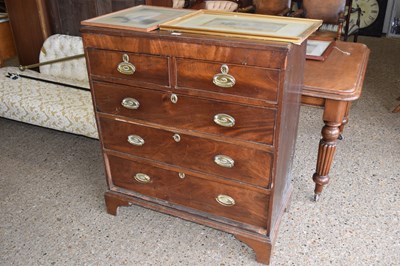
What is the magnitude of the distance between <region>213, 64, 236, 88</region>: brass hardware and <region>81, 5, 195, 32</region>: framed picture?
1.11ft

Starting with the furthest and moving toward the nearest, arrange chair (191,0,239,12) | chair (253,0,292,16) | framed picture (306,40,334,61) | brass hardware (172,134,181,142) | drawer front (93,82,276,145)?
chair (191,0,239,12), chair (253,0,292,16), framed picture (306,40,334,61), brass hardware (172,134,181,142), drawer front (93,82,276,145)

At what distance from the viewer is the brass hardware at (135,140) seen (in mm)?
1835

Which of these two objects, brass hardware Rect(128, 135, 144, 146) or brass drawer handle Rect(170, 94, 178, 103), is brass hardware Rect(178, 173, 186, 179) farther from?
brass drawer handle Rect(170, 94, 178, 103)

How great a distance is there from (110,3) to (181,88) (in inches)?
68.8

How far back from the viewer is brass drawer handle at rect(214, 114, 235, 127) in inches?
61.1

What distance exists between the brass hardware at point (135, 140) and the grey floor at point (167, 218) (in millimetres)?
496

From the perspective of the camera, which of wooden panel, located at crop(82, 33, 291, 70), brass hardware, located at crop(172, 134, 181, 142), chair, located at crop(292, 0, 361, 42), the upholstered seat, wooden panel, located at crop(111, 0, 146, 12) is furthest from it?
chair, located at crop(292, 0, 361, 42)

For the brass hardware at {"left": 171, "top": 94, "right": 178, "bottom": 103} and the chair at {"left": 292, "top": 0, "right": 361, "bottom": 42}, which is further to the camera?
the chair at {"left": 292, "top": 0, "right": 361, "bottom": 42}

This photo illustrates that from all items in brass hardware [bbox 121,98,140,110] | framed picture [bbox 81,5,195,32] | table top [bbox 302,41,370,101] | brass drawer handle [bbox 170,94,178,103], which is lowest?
brass hardware [bbox 121,98,140,110]

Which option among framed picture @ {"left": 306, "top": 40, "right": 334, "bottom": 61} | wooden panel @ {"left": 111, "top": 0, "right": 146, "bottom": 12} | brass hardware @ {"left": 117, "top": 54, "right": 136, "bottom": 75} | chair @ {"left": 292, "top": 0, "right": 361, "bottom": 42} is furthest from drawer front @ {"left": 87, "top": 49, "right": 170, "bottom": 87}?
chair @ {"left": 292, "top": 0, "right": 361, "bottom": 42}

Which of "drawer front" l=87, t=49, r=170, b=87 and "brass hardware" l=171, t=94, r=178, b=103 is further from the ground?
"drawer front" l=87, t=49, r=170, b=87

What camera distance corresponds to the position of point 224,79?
4.84 feet

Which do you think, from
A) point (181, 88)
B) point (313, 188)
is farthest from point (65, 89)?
point (313, 188)

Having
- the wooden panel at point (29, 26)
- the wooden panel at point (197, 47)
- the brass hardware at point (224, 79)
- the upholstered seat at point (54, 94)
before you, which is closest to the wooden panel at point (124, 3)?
the upholstered seat at point (54, 94)
